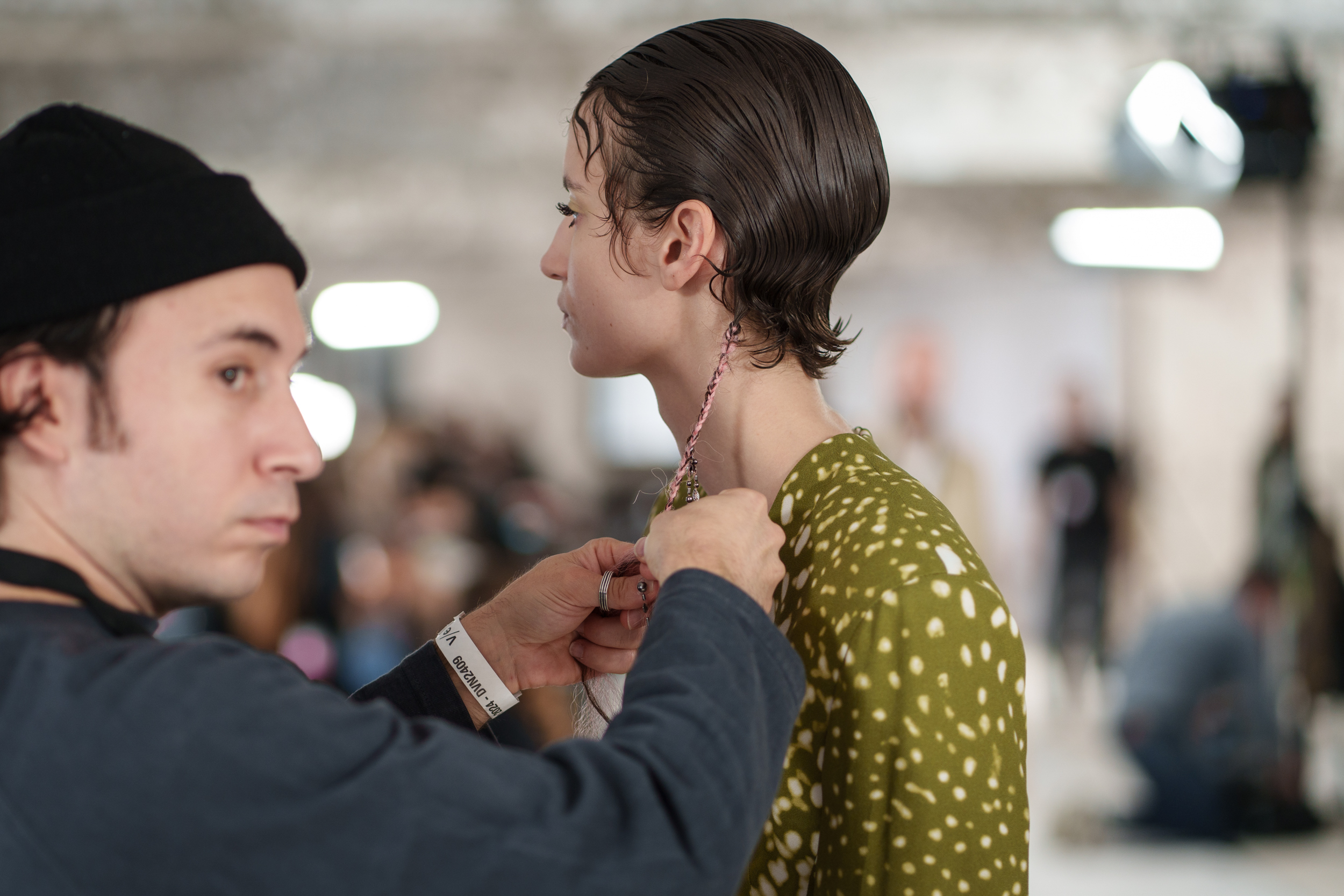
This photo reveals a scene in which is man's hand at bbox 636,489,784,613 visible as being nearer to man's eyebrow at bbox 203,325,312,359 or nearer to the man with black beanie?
the man with black beanie

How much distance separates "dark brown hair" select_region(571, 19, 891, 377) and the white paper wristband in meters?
0.47

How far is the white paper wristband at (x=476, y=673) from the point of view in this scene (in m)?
1.23

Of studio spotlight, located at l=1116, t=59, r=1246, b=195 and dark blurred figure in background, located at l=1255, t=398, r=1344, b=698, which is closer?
studio spotlight, located at l=1116, t=59, r=1246, b=195

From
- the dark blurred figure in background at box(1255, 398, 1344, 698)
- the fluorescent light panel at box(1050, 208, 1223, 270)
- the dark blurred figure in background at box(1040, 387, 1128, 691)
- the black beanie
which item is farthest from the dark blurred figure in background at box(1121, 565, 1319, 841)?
the black beanie

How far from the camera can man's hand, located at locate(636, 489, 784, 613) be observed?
88cm

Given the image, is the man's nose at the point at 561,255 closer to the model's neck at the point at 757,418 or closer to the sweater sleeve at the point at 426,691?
the model's neck at the point at 757,418

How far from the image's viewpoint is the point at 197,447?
30.7 inches

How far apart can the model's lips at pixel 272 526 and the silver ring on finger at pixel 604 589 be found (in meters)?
0.38

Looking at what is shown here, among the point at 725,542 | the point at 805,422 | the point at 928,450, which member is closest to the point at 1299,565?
the point at 928,450

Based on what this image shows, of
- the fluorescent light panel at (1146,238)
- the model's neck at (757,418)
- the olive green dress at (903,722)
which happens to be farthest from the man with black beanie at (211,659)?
the fluorescent light panel at (1146,238)

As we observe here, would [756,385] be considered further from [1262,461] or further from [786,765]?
[1262,461]

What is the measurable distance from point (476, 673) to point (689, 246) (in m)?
0.52

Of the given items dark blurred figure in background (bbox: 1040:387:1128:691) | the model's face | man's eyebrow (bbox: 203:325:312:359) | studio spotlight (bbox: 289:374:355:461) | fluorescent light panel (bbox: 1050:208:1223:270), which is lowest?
man's eyebrow (bbox: 203:325:312:359)

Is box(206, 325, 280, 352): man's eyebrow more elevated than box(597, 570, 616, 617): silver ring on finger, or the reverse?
box(206, 325, 280, 352): man's eyebrow
